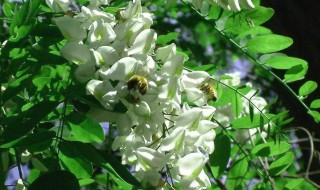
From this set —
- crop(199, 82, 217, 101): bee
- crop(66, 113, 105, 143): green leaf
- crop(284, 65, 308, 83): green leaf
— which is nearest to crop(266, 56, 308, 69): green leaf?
crop(284, 65, 308, 83): green leaf

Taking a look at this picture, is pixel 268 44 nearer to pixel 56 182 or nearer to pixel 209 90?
pixel 209 90

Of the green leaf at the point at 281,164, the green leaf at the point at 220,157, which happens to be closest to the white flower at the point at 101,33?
the green leaf at the point at 220,157

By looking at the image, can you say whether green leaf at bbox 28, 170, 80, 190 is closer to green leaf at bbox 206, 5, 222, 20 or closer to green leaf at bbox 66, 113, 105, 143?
green leaf at bbox 66, 113, 105, 143

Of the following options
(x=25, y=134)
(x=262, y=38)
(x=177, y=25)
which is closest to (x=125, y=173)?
(x=25, y=134)

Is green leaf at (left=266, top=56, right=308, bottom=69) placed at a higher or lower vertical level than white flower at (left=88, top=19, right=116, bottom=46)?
lower

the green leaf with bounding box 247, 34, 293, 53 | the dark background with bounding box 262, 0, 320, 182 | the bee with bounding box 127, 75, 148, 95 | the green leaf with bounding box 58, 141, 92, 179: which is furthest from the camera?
the dark background with bounding box 262, 0, 320, 182
